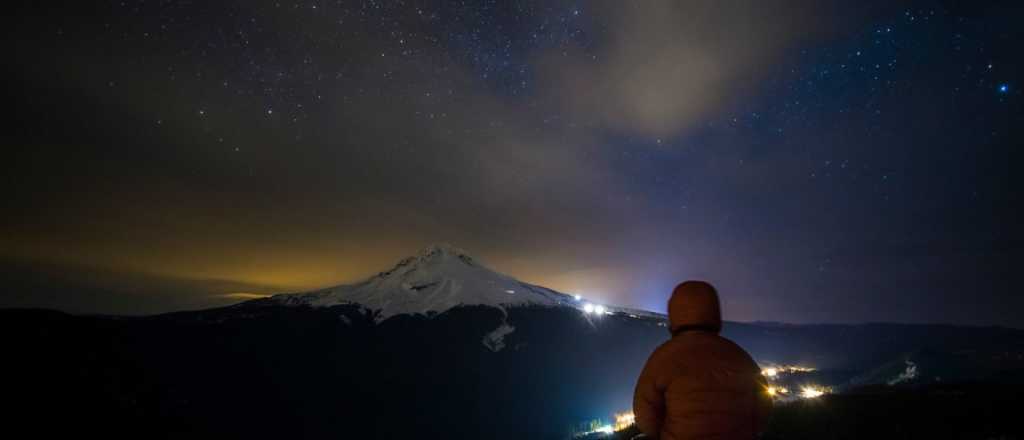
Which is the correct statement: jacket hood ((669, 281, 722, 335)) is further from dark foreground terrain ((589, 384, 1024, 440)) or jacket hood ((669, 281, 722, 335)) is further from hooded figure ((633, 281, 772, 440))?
dark foreground terrain ((589, 384, 1024, 440))

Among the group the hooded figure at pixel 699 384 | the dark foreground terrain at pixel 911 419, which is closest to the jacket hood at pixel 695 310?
the hooded figure at pixel 699 384

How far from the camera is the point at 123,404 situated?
12219 centimetres

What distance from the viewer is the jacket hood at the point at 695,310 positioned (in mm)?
3762

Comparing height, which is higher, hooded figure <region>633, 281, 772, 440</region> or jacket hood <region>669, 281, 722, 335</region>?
jacket hood <region>669, 281, 722, 335</region>

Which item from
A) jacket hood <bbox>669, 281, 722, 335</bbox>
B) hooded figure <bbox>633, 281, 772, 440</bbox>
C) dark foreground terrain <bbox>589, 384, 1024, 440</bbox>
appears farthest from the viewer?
dark foreground terrain <bbox>589, 384, 1024, 440</bbox>

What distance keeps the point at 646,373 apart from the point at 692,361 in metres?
0.42

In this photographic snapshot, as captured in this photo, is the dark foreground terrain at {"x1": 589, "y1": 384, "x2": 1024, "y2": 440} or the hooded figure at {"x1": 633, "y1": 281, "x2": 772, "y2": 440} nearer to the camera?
the hooded figure at {"x1": 633, "y1": 281, "x2": 772, "y2": 440}

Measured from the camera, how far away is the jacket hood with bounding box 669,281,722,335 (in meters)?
3.76

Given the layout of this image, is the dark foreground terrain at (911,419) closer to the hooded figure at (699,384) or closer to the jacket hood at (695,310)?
the hooded figure at (699,384)

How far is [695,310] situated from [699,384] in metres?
0.66

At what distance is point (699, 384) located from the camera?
3.50 m

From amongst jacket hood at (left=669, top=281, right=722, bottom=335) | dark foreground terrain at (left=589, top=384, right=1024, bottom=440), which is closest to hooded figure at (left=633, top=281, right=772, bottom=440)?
jacket hood at (left=669, top=281, right=722, bottom=335)

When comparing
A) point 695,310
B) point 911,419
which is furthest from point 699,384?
point 911,419

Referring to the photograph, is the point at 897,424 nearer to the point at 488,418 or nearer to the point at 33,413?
the point at 33,413
